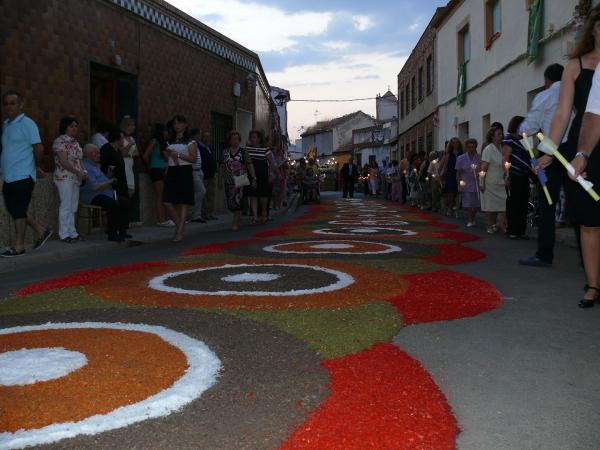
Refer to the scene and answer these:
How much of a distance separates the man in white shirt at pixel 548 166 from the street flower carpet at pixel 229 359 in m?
1.17

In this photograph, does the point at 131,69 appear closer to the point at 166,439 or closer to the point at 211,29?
the point at 211,29

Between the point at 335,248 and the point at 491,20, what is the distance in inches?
516

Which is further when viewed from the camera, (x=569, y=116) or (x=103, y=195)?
(x=103, y=195)

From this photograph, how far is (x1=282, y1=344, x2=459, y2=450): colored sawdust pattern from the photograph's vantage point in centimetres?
210

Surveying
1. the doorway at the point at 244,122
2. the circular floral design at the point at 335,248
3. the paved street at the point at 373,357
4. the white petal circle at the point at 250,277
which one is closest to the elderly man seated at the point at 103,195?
the circular floral design at the point at 335,248

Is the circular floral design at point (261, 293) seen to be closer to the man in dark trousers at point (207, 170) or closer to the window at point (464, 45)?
the man in dark trousers at point (207, 170)

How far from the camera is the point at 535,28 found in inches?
534

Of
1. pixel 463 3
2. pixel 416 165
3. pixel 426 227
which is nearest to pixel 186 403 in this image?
pixel 426 227

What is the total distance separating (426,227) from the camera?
37.5 feet

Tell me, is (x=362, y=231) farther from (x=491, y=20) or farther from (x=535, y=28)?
(x=491, y=20)

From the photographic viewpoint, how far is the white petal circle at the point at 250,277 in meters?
5.27

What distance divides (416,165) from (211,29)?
23.4 ft

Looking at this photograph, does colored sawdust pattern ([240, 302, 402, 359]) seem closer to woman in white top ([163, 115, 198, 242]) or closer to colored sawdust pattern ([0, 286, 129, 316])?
colored sawdust pattern ([0, 286, 129, 316])

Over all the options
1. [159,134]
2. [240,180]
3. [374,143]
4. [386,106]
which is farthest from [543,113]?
[386,106]
